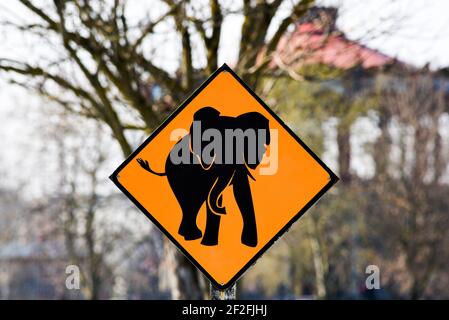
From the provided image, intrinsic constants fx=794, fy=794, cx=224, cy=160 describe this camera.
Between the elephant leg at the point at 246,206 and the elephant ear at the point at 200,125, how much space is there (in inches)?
7.2

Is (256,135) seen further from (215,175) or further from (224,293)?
(224,293)

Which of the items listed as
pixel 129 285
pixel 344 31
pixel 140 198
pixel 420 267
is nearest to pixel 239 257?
pixel 140 198

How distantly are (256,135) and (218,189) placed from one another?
1.23 ft

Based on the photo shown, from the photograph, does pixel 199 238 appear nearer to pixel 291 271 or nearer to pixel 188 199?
pixel 188 199

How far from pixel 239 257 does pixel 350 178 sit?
22633mm

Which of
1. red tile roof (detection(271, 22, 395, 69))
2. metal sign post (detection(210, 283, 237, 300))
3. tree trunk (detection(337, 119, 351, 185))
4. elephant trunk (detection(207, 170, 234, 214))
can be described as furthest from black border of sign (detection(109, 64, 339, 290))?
tree trunk (detection(337, 119, 351, 185))

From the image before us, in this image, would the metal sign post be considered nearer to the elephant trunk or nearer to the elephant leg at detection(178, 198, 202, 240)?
the elephant leg at detection(178, 198, 202, 240)

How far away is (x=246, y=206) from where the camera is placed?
4.25 m

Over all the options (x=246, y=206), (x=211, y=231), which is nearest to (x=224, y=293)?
(x=211, y=231)

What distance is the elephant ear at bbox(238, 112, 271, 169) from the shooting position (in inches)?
167

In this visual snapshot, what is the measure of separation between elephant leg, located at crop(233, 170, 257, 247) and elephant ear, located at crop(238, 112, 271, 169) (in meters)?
0.09

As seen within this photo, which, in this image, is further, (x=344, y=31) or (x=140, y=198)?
(x=344, y=31)
